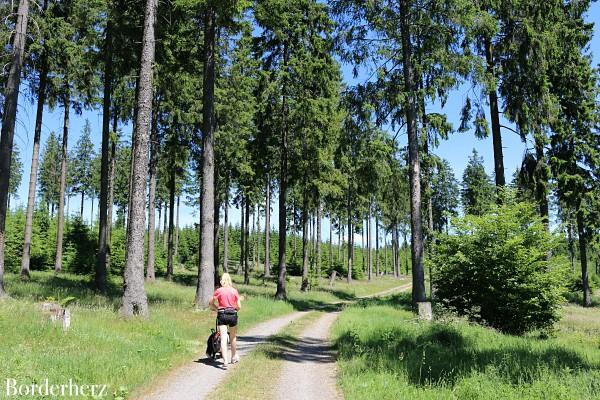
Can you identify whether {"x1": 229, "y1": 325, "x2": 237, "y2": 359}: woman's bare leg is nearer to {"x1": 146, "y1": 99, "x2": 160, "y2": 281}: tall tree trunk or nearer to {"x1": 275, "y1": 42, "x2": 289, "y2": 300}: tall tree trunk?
{"x1": 275, "y1": 42, "x2": 289, "y2": 300}: tall tree trunk

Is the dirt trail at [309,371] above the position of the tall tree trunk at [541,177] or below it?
below

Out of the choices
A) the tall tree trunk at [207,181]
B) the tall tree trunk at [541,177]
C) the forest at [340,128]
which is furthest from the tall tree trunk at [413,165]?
the tall tree trunk at [207,181]

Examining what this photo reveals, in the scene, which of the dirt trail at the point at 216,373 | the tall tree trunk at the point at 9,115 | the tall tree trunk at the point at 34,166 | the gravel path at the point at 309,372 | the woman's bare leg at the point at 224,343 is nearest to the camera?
the dirt trail at the point at 216,373

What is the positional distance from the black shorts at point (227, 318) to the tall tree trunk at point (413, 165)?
294 inches

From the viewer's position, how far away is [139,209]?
39.8 ft

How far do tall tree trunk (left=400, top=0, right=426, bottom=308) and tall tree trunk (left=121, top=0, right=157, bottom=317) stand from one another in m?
8.61

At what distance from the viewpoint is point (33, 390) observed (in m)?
5.46

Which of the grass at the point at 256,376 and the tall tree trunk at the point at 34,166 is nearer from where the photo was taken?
the grass at the point at 256,376

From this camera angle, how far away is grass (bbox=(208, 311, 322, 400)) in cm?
666

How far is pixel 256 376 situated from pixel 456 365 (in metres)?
3.78

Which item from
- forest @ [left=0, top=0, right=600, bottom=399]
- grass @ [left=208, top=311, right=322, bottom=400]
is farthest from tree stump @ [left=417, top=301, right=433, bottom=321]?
grass @ [left=208, top=311, right=322, bottom=400]

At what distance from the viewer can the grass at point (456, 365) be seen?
247 inches

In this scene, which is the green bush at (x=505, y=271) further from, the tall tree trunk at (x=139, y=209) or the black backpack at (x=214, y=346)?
the tall tree trunk at (x=139, y=209)

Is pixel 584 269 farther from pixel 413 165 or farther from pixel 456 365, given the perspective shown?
pixel 456 365
